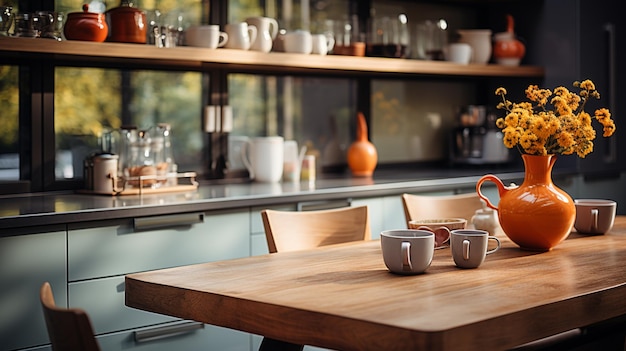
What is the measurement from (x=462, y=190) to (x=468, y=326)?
2747 millimetres

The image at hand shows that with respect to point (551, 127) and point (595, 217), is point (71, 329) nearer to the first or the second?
point (551, 127)

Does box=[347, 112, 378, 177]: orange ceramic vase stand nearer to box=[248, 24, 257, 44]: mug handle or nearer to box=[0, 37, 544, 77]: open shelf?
box=[0, 37, 544, 77]: open shelf

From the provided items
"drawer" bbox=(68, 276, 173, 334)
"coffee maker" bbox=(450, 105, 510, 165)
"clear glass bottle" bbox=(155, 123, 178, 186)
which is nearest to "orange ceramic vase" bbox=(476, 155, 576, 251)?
"drawer" bbox=(68, 276, 173, 334)

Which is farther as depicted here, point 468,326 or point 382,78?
point 382,78

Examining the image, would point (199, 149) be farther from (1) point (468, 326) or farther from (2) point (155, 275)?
(1) point (468, 326)

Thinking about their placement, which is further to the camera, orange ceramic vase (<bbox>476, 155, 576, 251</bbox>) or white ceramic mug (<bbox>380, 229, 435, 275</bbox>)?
orange ceramic vase (<bbox>476, 155, 576, 251</bbox>)

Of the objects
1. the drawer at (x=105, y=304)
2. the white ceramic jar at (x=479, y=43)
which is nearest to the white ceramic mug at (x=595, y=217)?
the drawer at (x=105, y=304)

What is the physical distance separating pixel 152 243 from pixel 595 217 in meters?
1.45

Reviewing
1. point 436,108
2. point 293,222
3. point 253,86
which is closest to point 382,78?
point 436,108

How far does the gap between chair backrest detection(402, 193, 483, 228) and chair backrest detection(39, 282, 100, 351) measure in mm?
1680

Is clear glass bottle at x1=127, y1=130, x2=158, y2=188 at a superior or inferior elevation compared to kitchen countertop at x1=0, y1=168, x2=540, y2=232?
A: superior

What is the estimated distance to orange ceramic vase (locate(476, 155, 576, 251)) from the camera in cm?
213

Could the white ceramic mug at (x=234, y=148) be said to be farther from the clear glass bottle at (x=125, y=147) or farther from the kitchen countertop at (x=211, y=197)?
the clear glass bottle at (x=125, y=147)

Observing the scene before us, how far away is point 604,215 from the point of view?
Answer: 2416 millimetres
